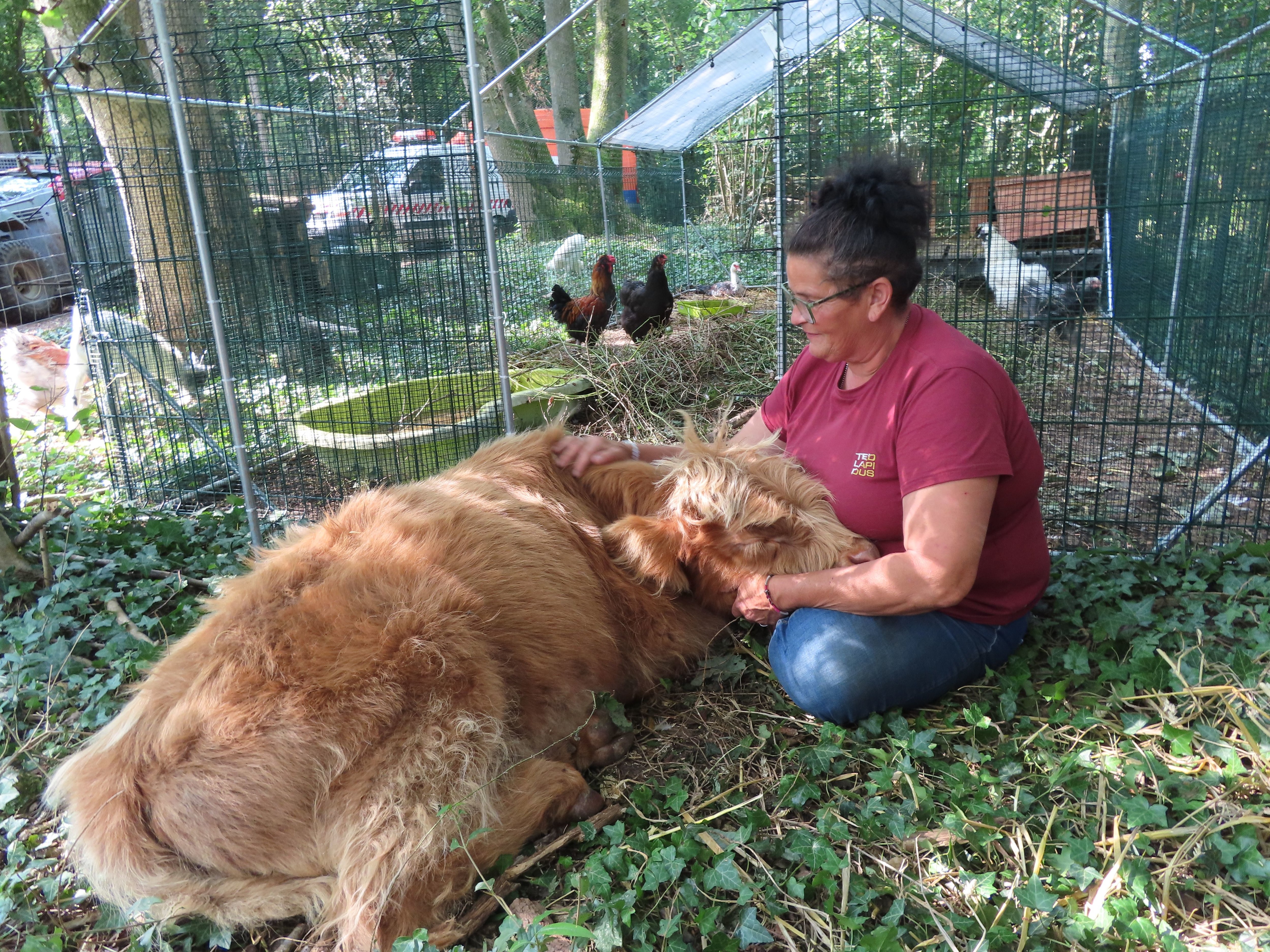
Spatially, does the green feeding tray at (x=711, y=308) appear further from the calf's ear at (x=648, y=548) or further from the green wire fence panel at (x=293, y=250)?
the calf's ear at (x=648, y=548)

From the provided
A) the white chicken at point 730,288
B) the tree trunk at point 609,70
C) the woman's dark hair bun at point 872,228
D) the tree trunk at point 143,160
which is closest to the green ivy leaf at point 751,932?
the woman's dark hair bun at point 872,228

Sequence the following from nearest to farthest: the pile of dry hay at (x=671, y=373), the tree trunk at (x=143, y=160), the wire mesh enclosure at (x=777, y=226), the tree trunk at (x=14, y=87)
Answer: the wire mesh enclosure at (x=777, y=226), the tree trunk at (x=143, y=160), the tree trunk at (x=14, y=87), the pile of dry hay at (x=671, y=373)

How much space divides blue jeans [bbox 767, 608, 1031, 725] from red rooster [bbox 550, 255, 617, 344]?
5337mm

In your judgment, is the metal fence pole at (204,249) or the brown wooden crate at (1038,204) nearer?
the metal fence pole at (204,249)

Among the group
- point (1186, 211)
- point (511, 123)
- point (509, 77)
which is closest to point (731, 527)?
point (1186, 211)

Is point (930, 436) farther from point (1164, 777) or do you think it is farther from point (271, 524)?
point (271, 524)

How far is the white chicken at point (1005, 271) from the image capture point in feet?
17.5

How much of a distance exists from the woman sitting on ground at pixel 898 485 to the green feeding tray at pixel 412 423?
1852 millimetres

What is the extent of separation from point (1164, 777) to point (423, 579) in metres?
2.17

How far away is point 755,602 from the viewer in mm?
2930

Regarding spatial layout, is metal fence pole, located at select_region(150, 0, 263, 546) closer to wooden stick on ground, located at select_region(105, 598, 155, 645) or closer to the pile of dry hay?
wooden stick on ground, located at select_region(105, 598, 155, 645)

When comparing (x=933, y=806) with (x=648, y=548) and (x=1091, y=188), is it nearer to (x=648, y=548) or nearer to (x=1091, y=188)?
(x=648, y=548)

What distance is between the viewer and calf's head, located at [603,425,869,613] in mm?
2852

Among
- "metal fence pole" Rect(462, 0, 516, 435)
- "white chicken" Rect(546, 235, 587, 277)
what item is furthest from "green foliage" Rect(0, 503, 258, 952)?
"white chicken" Rect(546, 235, 587, 277)
